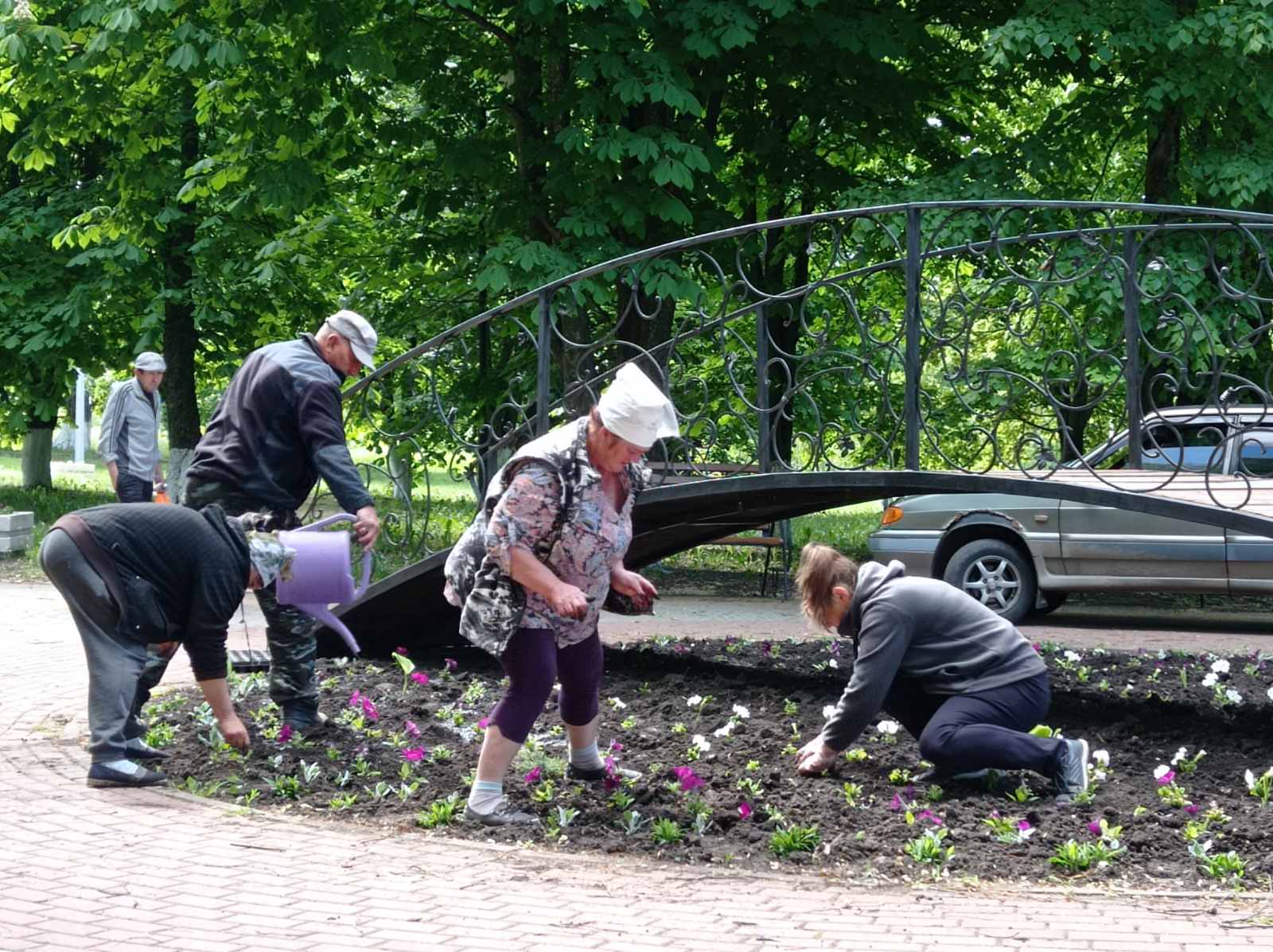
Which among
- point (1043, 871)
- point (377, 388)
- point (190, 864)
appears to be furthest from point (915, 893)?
point (377, 388)

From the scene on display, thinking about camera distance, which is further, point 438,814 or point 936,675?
point 936,675

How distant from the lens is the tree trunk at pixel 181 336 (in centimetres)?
1794

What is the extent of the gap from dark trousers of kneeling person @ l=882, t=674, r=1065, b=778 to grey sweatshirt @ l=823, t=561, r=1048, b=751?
54 millimetres

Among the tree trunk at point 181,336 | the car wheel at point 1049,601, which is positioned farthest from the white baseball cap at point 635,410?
the tree trunk at point 181,336

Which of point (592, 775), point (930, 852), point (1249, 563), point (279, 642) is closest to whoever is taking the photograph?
point (930, 852)

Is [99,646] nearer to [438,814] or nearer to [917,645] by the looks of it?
[438,814]

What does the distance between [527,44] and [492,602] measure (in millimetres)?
8770

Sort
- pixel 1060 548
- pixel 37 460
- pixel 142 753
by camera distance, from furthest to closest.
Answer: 1. pixel 37 460
2. pixel 1060 548
3. pixel 142 753

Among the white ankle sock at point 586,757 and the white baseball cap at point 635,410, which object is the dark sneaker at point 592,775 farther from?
the white baseball cap at point 635,410

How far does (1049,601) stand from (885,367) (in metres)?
5.00

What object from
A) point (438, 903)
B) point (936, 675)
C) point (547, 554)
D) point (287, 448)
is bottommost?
point (438, 903)

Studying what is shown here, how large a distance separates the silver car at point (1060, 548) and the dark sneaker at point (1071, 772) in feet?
18.5

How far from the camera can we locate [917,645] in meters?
6.23

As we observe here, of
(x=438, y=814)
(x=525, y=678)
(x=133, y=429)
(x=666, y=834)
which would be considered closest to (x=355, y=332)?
(x=525, y=678)
